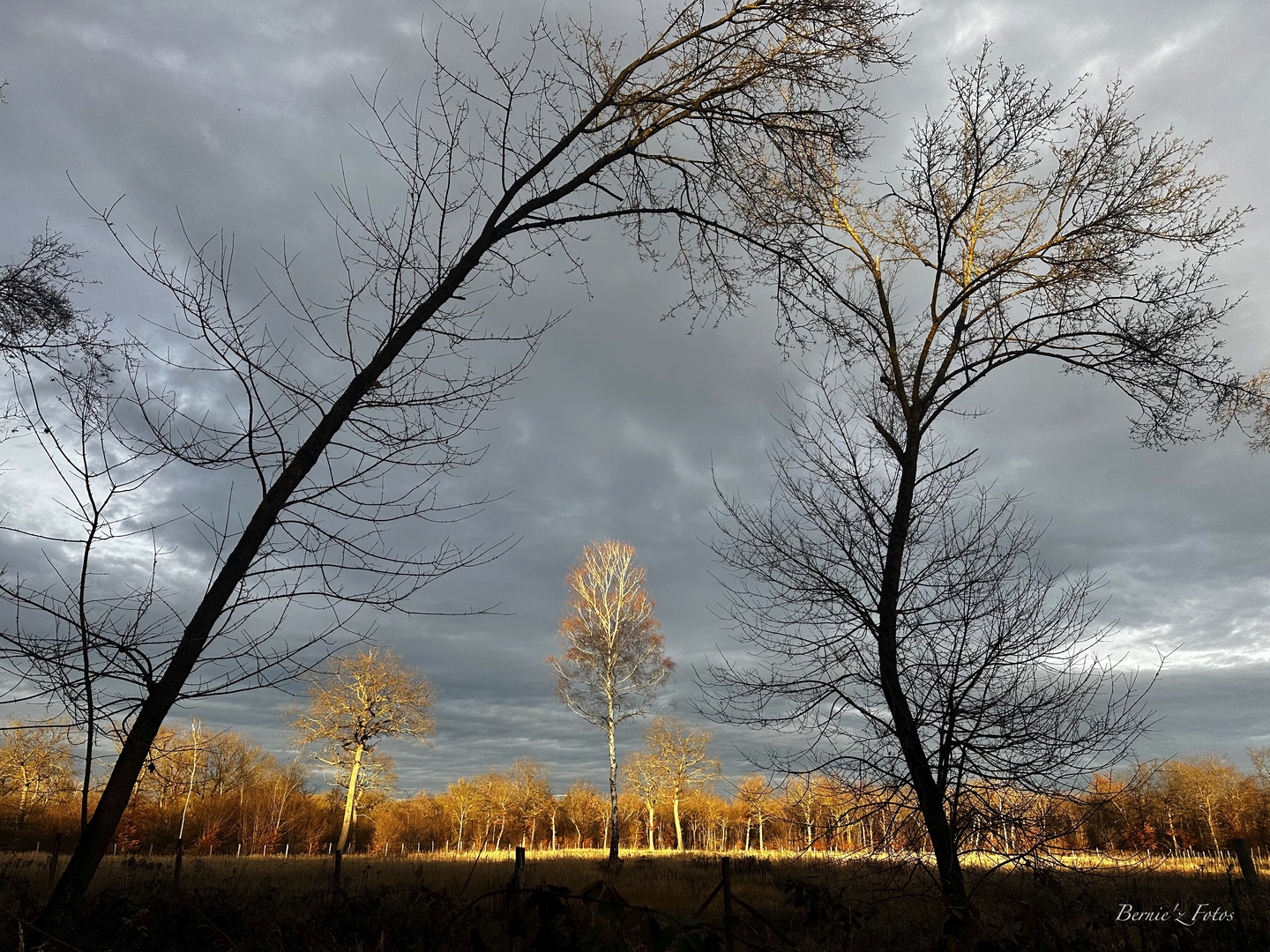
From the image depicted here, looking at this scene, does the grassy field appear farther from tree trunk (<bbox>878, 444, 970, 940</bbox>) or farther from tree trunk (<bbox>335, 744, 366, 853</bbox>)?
tree trunk (<bbox>335, 744, 366, 853</bbox>)

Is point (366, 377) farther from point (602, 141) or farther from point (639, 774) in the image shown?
point (639, 774)

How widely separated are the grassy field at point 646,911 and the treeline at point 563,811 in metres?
0.37

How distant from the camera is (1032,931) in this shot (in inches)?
66.7

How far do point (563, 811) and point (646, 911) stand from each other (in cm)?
6135

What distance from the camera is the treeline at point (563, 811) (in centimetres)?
461

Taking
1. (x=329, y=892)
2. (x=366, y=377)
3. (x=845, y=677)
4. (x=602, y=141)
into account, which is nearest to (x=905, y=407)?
(x=845, y=677)

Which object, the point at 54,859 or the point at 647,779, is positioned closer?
the point at 54,859

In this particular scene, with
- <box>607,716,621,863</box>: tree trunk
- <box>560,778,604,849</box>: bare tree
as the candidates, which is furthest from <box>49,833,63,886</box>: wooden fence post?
<box>560,778,604,849</box>: bare tree

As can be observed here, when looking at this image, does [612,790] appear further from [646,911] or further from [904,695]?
[646,911]

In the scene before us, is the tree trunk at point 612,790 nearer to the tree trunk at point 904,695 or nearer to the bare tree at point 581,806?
the tree trunk at point 904,695

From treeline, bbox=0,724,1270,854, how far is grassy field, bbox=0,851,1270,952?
0.37 m

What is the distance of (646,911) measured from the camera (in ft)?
3.23

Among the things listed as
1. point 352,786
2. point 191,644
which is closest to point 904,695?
point 191,644

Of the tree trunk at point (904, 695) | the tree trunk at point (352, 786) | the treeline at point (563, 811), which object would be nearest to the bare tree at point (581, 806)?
the treeline at point (563, 811)
